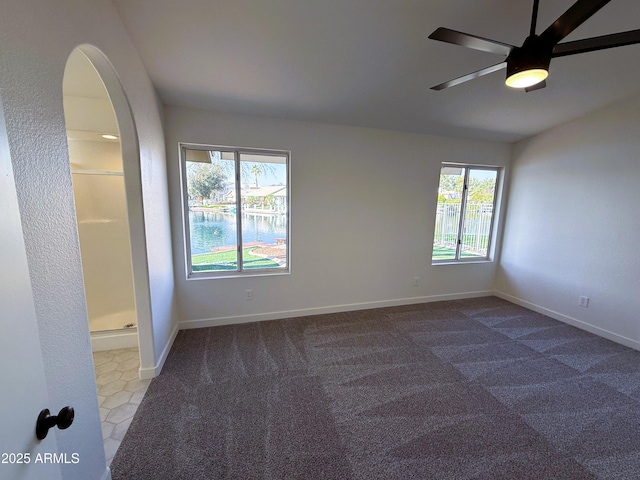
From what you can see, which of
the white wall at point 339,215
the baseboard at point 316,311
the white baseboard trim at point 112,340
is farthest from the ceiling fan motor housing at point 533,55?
the white baseboard trim at point 112,340

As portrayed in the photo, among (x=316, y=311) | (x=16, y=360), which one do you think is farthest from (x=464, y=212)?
(x=16, y=360)

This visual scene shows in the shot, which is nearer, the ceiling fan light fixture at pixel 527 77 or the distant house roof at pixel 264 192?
the ceiling fan light fixture at pixel 527 77

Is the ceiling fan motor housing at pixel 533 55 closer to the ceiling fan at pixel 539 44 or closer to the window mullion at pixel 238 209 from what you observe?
the ceiling fan at pixel 539 44

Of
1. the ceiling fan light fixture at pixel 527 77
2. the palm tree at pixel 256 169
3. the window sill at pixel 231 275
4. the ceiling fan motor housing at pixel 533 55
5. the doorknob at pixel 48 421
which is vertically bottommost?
the window sill at pixel 231 275

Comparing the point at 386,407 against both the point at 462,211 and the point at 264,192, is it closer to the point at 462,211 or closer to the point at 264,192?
the point at 264,192

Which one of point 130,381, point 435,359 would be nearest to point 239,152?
point 130,381

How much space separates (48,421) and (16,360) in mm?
197

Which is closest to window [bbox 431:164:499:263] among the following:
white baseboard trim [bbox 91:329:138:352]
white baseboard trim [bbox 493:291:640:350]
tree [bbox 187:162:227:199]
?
white baseboard trim [bbox 493:291:640:350]

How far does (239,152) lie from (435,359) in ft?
9.82

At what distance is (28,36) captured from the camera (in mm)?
939

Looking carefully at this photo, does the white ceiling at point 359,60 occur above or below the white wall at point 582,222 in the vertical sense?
above

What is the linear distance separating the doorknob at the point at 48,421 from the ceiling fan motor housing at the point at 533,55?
2325mm

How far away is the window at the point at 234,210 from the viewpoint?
2.96 m

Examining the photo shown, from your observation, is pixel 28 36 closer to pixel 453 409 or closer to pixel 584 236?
pixel 453 409
